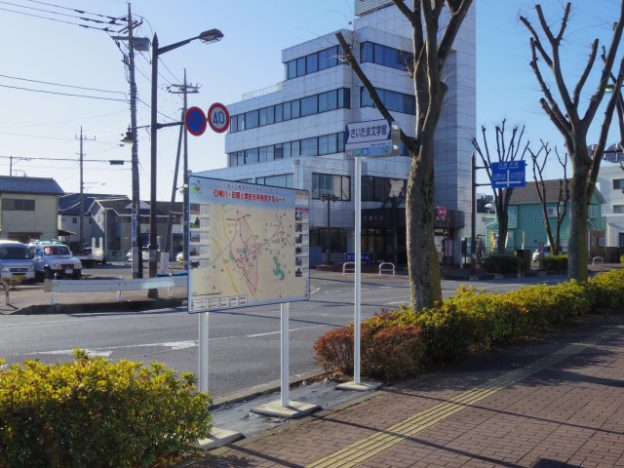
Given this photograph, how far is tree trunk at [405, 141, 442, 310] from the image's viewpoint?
8.90 m

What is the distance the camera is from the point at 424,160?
910cm

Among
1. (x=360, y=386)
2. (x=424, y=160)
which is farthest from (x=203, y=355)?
(x=424, y=160)

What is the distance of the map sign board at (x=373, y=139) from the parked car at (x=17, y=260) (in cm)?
2526

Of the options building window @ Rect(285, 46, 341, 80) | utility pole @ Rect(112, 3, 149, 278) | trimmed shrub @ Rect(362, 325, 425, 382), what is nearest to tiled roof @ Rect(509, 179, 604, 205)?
building window @ Rect(285, 46, 341, 80)

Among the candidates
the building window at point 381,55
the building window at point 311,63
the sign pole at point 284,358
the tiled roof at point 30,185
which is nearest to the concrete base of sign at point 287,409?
the sign pole at point 284,358

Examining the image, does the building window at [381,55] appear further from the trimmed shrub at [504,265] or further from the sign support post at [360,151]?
the sign support post at [360,151]

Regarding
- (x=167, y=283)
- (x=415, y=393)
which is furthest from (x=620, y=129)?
(x=415, y=393)

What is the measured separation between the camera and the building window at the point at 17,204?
48.9 metres

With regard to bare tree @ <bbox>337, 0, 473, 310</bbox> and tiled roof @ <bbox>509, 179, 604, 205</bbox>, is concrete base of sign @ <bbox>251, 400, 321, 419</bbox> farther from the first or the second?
tiled roof @ <bbox>509, 179, 604, 205</bbox>

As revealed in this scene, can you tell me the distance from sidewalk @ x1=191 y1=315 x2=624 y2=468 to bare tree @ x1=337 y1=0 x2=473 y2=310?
54.6 inches

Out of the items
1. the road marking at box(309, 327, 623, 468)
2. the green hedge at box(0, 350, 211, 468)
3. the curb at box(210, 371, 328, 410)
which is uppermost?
the green hedge at box(0, 350, 211, 468)

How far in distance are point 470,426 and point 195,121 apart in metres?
12.7

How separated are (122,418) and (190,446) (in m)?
0.65

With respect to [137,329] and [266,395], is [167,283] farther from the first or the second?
[266,395]
